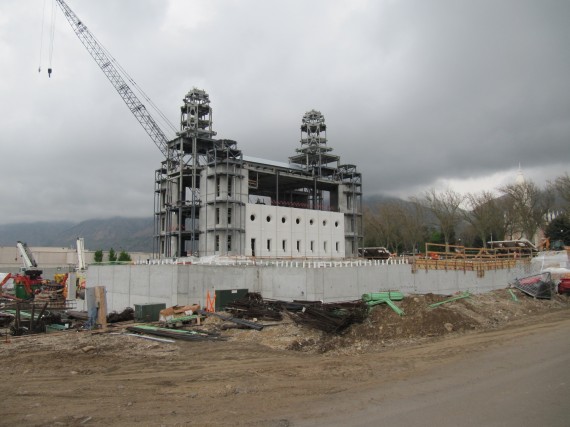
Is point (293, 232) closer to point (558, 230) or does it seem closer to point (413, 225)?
point (413, 225)

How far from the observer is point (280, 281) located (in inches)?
1188

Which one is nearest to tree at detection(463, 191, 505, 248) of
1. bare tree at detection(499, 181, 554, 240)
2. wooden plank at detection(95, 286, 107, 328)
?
bare tree at detection(499, 181, 554, 240)

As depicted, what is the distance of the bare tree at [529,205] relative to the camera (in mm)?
70438

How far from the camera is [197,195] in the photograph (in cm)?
6009

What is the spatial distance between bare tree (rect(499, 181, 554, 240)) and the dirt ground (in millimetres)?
54221

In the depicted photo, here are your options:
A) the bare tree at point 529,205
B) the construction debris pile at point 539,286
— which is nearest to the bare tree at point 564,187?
the bare tree at point 529,205

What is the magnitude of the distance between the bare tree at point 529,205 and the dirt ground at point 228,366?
5422cm

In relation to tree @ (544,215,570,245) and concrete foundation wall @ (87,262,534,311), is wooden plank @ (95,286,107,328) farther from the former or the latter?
tree @ (544,215,570,245)

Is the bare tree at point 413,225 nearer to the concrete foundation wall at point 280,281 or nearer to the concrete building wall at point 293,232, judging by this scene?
the concrete building wall at point 293,232

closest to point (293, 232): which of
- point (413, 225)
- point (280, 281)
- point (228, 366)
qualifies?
point (280, 281)

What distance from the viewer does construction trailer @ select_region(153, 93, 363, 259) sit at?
2190 inches

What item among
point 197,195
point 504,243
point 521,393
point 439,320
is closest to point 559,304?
point 439,320

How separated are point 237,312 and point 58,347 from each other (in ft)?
28.1

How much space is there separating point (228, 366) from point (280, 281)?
55.2 feet
